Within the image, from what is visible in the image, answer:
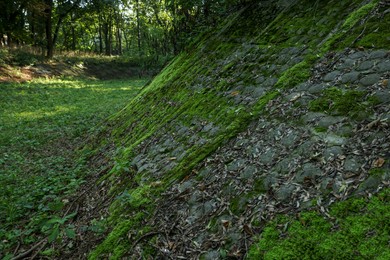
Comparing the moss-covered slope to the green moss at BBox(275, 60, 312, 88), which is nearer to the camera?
the moss-covered slope

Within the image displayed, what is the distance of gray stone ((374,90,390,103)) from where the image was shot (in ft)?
9.41

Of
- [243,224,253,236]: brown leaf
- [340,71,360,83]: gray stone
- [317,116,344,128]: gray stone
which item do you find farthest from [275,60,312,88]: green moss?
[243,224,253,236]: brown leaf

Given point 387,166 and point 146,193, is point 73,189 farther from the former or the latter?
point 387,166

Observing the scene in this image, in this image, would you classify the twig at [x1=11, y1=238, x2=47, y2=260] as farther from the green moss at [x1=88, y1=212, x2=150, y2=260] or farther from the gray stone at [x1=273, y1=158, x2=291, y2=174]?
the gray stone at [x1=273, y1=158, x2=291, y2=174]

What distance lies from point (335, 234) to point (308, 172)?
674mm

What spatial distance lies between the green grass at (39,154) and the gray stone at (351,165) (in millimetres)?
2668

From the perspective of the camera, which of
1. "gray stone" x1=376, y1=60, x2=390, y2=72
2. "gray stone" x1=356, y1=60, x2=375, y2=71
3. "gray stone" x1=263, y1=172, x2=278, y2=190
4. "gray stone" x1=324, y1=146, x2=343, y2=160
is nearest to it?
"gray stone" x1=324, y1=146, x2=343, y2=160

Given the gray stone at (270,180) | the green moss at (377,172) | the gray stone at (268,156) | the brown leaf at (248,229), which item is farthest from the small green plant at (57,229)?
the green moss at (377,172)

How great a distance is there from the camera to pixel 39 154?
7.95 m

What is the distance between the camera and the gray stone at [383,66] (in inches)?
126

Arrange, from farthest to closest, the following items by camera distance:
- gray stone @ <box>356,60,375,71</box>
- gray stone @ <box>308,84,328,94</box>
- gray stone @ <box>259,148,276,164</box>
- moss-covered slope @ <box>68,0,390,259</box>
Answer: gray stone @ <box>308,84,328,94</box>, gray stone @ <box>356,60,375,71</box>, gray stone @ <box>259,148,276,164</box>, moss-covered slope @ <box>68,0,390,259</box>

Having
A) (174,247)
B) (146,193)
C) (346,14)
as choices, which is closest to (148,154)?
(146,193)

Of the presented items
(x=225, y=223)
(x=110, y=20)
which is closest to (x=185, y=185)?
(x=225, y=223)

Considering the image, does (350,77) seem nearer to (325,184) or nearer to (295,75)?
(295,75)
